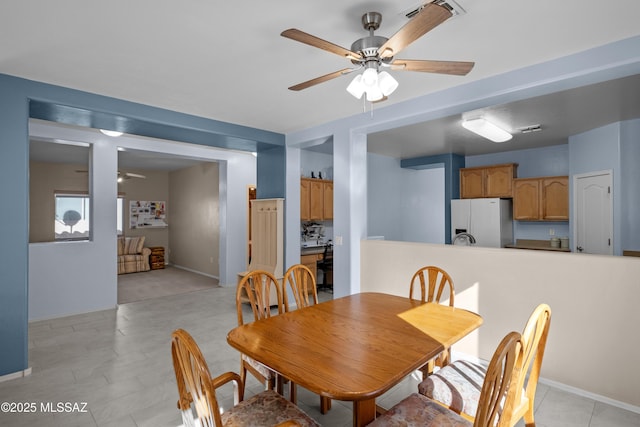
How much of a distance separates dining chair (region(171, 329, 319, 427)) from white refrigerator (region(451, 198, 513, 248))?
508cm

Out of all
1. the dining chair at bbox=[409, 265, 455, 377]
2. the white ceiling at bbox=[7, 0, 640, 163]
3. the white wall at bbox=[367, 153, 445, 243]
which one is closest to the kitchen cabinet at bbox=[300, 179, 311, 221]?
the white wall at bbox=[367, 153, 445, 243]

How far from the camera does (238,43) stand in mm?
2215

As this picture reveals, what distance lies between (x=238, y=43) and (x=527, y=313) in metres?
3.01

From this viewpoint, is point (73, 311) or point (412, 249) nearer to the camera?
point (412, 249)

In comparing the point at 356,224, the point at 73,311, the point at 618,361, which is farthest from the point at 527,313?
the point at 73,311

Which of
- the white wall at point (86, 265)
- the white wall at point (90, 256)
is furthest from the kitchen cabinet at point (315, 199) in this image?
the white wall at point (86, 265)

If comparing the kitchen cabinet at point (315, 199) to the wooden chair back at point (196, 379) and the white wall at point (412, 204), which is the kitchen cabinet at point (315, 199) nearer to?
the white wall at point (412, 204)

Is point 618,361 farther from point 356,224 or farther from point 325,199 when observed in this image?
point 325,199

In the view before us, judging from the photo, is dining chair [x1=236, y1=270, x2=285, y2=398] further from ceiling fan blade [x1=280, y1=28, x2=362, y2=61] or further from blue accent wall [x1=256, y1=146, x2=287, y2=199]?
blue accent wall [x1=256, y1=146, x2=287, y2=199]

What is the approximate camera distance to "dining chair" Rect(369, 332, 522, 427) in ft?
3.57

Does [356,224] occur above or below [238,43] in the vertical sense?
below

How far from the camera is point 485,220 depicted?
225 inches

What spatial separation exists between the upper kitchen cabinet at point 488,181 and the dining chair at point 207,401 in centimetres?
548

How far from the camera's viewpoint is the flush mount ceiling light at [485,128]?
12.6ft
